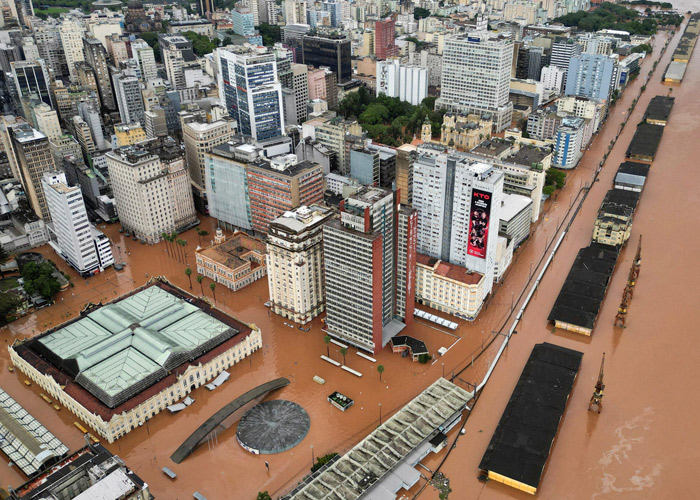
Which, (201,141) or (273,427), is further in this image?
(201,141)

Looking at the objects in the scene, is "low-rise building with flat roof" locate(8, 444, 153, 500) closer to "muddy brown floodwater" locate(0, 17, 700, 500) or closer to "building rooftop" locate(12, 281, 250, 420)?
"muddy brown floodwater" locate(0, 17, 700, 500)

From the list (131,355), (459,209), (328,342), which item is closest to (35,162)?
(131,355)

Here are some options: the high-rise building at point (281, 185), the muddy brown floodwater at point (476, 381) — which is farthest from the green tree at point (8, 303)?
the high-rise building at point (281, 185)

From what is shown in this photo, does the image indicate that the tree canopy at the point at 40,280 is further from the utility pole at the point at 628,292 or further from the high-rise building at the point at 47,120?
the utility pole at the point at 628,292

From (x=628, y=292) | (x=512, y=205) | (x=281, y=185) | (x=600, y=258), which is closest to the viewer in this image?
(x=628, y=292)

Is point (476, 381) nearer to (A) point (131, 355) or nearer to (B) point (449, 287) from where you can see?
(B) point (449, 287)

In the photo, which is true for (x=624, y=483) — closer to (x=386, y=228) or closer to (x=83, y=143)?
(x=386, y=228)
